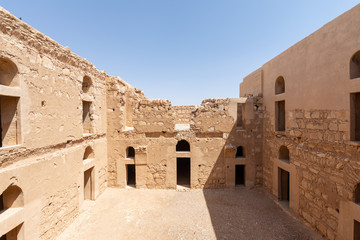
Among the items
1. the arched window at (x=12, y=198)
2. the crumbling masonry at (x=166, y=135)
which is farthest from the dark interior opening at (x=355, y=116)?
the arched window at (x=12, y=198)

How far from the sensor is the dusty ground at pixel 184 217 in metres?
5.74

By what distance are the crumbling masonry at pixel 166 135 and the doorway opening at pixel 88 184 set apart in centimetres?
4

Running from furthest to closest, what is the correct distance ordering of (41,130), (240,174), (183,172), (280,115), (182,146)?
(182,146) < (183,172) < (240,174) < (280,115) < (41,130)

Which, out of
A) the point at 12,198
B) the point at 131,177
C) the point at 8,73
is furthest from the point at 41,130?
the point at 131,177

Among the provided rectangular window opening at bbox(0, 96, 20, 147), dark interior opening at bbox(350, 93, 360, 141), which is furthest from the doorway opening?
dark interior opening at bbox(350, 93, 360, 141)

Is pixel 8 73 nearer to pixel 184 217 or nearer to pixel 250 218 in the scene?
pixel 184 217

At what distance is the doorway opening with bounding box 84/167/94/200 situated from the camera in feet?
25.4

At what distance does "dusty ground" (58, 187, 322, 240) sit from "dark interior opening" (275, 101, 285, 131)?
319 centimetres

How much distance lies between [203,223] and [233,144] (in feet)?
13.1

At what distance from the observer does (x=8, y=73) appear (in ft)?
14.2

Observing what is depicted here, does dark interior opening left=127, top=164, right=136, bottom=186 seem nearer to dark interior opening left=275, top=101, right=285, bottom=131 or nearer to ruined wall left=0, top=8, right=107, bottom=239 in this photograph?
ruined wall left=0, top=8, right=107, bottom=239

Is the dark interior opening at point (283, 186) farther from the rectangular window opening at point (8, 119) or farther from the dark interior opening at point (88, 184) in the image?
the rectangular window opening at point (8, 119)

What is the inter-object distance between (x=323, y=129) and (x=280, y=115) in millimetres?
2610

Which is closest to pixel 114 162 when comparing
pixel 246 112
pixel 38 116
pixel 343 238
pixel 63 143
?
pixel 63 143
